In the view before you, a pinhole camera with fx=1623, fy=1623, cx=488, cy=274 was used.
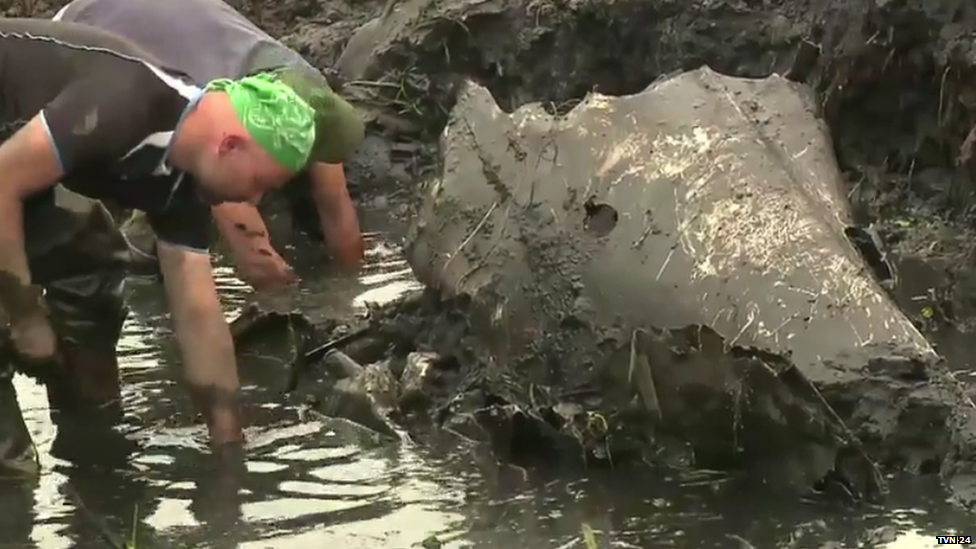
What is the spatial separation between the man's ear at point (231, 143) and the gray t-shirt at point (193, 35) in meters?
1.43

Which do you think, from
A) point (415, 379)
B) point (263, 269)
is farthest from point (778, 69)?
point (415, 379)

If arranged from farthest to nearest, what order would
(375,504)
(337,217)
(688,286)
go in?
(337,217) → (688,286) → (375,504)

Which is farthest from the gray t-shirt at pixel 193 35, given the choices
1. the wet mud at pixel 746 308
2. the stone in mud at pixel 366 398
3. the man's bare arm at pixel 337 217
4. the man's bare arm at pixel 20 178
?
the man's bare arm at pixel 20 178

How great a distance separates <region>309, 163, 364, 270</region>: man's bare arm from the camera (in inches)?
242

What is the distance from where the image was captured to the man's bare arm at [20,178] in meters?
3.57

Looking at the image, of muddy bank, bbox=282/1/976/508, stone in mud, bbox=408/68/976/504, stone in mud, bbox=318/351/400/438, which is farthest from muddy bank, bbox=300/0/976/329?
stone in mud, bbox=318/351/400/438

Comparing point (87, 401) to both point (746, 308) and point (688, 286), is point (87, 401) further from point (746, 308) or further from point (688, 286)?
point (746, 308)

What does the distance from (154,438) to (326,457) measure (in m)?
0.51

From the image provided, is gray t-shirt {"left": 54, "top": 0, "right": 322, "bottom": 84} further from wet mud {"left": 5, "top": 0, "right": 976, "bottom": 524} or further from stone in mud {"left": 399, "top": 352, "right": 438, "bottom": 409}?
stone in mud {"left": 399, "top": 352, "right": 438, "bottom": 409}

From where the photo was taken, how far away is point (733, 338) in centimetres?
365

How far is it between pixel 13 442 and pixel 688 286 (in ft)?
5.27

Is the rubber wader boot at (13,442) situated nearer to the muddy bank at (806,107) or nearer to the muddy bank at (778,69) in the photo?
the muddy bank at (806,107)

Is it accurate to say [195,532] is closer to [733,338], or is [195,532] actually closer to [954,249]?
[733,338]

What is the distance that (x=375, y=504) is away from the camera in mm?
3539
